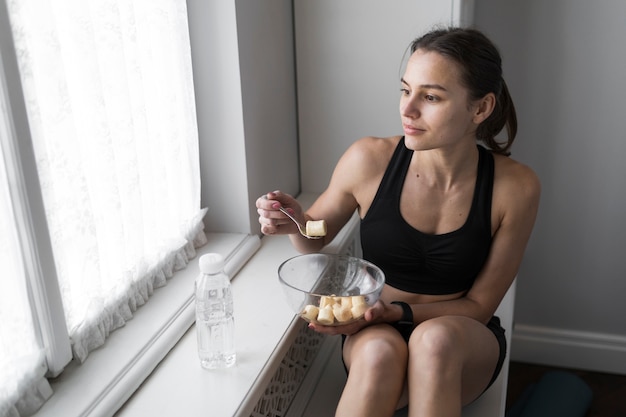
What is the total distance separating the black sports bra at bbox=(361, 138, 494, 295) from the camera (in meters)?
1.47

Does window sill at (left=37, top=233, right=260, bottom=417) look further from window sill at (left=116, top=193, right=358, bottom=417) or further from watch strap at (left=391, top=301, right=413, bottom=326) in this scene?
watch strap at (left=391, top=301, right=413, bottom=326)

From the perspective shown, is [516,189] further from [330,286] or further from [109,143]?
[109,143]

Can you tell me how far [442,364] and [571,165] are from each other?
3.75 feet

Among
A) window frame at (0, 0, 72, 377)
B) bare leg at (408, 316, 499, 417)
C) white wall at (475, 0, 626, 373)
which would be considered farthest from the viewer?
white wall at (475, 0, 626, 373)

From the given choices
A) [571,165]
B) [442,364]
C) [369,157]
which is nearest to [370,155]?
[369,157]

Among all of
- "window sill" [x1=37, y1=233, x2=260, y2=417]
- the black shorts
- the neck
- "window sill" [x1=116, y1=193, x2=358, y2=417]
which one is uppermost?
the neck

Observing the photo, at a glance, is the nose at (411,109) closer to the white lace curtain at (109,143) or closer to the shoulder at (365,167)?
the shoulder at (365,167)

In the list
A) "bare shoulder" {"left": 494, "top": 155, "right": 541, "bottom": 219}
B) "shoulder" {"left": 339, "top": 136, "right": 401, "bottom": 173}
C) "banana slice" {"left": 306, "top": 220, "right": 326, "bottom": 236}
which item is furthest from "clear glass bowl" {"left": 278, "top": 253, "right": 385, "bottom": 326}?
"bare shoulder" {"left": 494, "top": 155, "right": 541, "bottom": 219}

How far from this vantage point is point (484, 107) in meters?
1.39

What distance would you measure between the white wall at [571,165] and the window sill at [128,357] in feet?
3.60

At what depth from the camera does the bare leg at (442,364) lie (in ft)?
4.09

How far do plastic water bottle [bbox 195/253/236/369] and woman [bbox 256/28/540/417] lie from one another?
17 centimetres

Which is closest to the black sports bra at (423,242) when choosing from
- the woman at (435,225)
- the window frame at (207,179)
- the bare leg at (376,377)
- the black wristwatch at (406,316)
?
the woman at (435,225)

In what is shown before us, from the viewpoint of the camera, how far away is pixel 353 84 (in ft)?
6.35
